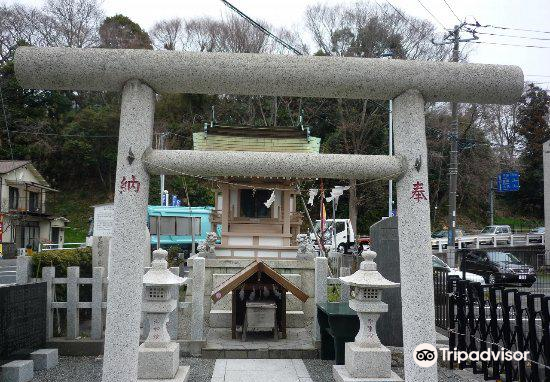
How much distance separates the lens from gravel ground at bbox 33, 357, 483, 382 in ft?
24.4

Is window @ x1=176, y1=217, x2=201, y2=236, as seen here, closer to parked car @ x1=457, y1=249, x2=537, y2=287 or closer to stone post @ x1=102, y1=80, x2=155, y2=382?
parked car @ x1=457, y1=249, x2=537, y2=287

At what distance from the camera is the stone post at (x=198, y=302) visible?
8.84 meters

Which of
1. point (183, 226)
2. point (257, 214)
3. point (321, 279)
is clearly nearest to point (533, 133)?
point (183, 226)

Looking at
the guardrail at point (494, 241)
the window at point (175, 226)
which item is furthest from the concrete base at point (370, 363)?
the guardrail at point (494, 241)

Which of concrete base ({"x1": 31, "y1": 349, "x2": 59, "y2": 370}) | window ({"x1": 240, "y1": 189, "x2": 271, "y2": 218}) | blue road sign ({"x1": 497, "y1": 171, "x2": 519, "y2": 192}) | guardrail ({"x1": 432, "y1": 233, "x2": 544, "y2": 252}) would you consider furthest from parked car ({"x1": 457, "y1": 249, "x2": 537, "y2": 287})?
concrete base ({"x1": 31, "y1": 349, "x2": 59, "y2": 370})

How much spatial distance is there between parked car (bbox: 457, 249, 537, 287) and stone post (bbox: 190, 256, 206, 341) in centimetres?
1186

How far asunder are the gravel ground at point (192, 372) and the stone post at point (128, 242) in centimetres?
285

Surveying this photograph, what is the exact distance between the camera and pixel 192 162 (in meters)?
5.15

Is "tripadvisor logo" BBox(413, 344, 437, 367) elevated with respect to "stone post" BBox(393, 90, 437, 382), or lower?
lower

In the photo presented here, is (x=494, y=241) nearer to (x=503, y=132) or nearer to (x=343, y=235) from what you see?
(x=343, y=235)

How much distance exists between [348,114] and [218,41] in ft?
34.6

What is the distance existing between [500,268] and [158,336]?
15.9 meters

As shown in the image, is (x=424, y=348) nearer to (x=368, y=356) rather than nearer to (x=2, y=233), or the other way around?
(x=368, y=356)

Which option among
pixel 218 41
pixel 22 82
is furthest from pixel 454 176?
pixel 218 41
